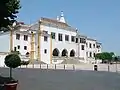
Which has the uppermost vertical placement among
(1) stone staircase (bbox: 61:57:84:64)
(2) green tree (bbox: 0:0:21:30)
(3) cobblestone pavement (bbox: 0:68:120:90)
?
(2) green tree (bbox: 0:0:21:30)

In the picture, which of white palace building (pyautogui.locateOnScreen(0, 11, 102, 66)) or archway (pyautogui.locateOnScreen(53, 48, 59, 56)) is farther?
archway (pyautogui.locateOnScreen(53, 48, 59, 56))

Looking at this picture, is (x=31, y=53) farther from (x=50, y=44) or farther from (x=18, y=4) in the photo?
(x=18, y=4)

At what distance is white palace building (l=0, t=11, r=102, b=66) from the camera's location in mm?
64688

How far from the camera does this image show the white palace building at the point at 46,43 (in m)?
64.7

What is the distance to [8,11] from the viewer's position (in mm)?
14789

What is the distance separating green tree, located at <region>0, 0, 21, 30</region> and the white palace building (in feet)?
136

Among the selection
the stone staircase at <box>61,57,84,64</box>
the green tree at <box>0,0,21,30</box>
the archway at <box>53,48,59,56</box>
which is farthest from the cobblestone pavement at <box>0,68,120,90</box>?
the archway at <box>53,48,59,56</box>

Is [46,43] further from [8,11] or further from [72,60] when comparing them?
[8,11]

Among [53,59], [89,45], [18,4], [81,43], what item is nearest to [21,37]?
[53,59]

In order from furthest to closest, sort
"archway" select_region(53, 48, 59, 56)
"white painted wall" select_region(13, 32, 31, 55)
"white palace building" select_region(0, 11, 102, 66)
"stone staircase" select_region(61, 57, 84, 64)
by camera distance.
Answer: "archway" select_region(53, 48, 59, 56)
"stone staircase" select_region(61, 57, 84, 64)
"white palace building" select_region(0, 11, 102, 66)
"white painted wall" select_region(13, 32, 31, 55)

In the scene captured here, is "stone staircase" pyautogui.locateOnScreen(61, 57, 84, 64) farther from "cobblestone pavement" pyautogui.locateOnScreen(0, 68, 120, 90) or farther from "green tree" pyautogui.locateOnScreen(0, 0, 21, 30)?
"green tree" pyautogui.locateOnScreen(0, 0, 21, 30)

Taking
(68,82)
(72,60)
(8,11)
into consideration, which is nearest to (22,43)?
(72,60)

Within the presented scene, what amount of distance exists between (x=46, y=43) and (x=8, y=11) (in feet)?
183

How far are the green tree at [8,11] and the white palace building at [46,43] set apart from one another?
41416mm
